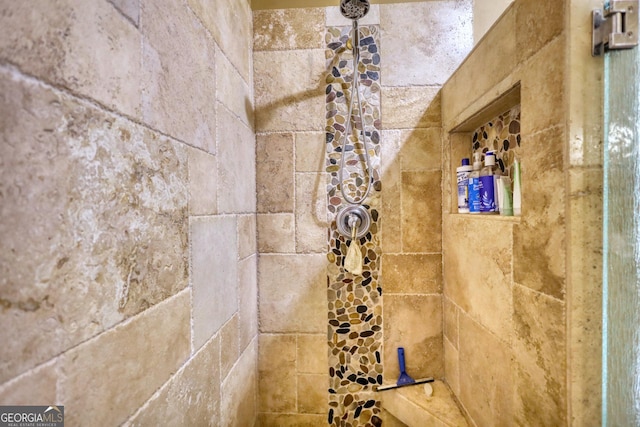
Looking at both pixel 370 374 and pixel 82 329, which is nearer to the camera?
pixel 82 329

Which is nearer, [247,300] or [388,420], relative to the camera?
[247,300]

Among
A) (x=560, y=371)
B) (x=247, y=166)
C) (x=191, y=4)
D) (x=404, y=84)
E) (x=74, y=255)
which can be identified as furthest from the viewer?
(x=404, y=84)

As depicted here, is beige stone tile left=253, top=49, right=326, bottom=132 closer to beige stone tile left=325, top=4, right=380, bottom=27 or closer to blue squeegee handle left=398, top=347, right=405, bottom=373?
beige stone tile left=325, top=4, right=380, bottom=27

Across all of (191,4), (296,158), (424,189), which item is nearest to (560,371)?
(424,189)

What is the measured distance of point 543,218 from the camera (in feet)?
2.29

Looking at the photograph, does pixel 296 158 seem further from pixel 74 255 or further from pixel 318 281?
pixel 74 255

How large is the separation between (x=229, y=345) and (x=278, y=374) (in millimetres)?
501

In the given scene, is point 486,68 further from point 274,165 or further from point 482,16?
point 274,165

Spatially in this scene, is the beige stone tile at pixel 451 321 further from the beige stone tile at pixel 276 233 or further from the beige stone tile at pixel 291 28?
the beige stone tile at pixel 291 28

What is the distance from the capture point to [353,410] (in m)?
1.37

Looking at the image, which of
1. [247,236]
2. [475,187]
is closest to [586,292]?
[475,187]

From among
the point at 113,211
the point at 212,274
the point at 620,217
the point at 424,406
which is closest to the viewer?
the point at 113,211

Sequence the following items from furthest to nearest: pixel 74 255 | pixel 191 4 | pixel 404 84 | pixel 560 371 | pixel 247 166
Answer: pixel 404 84 < pixel 247 166 < pixel 191 4 < pixel 560 371 < pixel 74 255

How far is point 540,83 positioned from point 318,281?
110 cm
